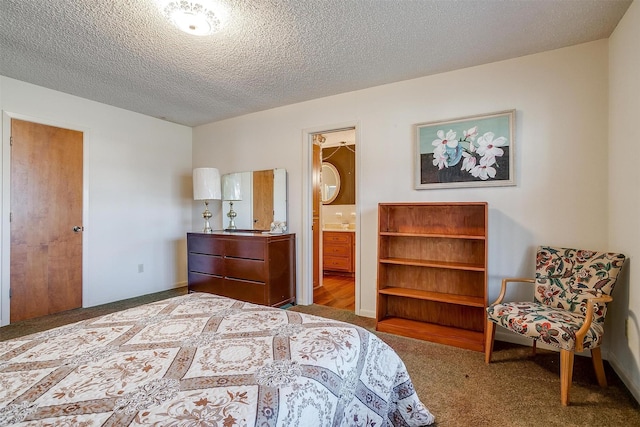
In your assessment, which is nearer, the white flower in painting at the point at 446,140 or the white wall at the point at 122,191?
the white flower in painting at the point at 446,140

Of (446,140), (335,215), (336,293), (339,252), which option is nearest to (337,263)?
(339,252)

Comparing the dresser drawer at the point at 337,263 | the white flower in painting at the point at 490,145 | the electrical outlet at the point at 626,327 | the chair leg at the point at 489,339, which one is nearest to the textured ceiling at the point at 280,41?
the white flower in painting at the point at 490,145

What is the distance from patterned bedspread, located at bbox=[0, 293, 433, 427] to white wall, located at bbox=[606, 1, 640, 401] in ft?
4.83

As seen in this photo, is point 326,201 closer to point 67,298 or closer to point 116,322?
point 67,298

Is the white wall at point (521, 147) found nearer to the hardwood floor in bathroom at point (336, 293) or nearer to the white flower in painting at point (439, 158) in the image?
the white flower in painting at point (439, 158)

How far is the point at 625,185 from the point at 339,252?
12.8 feet

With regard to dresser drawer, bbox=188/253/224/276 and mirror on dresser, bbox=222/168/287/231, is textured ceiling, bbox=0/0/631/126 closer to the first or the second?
mirror on dresser, bbox=222/168/287/231

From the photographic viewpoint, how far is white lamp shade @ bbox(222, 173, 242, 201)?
4.18m

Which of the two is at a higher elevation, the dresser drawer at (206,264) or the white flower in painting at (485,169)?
the white flower in painting at (485,169)

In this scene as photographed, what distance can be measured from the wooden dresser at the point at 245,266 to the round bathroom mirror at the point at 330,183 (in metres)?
2.32

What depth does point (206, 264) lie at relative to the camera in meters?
3.82

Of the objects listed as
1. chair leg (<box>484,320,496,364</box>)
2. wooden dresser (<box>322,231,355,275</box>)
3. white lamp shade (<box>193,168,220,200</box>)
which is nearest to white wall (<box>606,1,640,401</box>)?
chair leg (<box>484,320,496,364</box>)

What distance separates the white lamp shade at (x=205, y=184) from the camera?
394 cm

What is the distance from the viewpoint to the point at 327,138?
5227 millimetres
